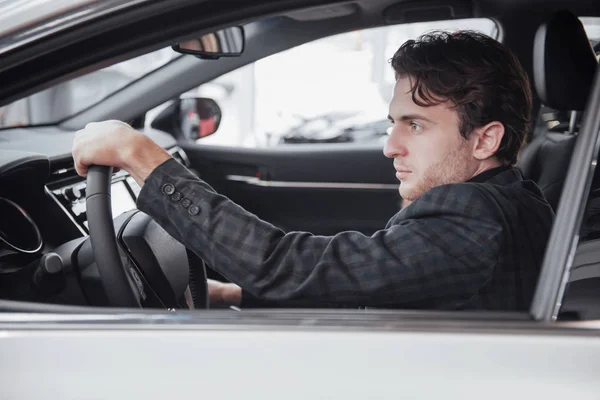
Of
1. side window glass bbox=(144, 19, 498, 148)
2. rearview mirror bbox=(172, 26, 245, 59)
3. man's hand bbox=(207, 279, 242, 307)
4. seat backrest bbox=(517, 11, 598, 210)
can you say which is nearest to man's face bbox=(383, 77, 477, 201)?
seat backrest bbox=(517, 11, 598, 210)

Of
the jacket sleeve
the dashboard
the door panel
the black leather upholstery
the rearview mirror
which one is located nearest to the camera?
the jacket sleeve

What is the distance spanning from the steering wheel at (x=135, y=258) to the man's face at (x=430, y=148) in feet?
1.78

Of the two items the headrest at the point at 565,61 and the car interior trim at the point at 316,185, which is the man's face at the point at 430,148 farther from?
the car interior trim at the point at 316,185

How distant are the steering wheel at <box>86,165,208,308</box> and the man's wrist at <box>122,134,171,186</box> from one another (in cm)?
5

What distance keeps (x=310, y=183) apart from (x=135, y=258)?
1.82 meters

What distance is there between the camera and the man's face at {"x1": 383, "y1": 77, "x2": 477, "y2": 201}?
4.48ft

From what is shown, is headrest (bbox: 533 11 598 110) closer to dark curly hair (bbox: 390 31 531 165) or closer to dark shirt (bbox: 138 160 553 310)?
dark curly hair (bbox: 390 31 531 165)

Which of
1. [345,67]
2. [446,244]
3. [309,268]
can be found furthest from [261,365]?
[345,67]

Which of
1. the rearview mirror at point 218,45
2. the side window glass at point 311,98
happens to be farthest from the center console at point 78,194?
the side window glass at point 311,98

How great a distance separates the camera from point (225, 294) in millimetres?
2082

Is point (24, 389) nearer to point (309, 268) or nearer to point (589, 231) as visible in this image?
point (309, 268)

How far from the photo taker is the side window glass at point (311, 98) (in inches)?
208

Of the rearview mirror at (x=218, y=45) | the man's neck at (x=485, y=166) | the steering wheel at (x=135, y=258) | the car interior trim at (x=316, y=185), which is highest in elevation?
the rearview mirror at (x=218, y=45)

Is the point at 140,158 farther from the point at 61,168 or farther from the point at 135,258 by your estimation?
the point at 61,168
